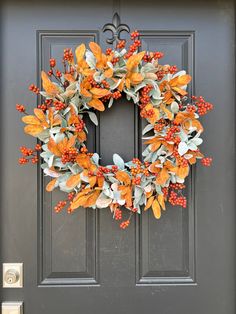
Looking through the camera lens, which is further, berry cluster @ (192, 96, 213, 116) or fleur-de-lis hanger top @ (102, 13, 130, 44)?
fleur-de-lis hanger top @ (102, 13, 130, 44)

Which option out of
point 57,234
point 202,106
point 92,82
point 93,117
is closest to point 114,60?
point 92,82

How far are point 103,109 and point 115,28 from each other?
0.36 m

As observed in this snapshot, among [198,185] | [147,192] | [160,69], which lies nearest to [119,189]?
[147,192]

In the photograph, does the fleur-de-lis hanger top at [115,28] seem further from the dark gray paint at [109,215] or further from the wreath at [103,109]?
the wreath at [103,109]

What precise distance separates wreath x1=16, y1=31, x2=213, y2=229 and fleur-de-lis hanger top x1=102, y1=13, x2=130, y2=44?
0.15 meters

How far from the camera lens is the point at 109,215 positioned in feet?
3.92

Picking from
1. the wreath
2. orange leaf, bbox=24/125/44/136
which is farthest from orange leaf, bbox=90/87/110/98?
orange leaf, bbox=24/125/44/136

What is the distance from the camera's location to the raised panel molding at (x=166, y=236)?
1200 millimetres

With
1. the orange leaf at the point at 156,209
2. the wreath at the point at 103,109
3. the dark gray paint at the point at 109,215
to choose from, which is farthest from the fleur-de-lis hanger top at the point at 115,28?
the orange leaf at the point at 156,209

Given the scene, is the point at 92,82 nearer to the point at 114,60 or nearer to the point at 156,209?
the point at 114,60

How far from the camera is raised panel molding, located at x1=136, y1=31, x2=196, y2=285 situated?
1200 mm

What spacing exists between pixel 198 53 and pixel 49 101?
2.00 feet

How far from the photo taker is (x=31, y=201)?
3.91 ft

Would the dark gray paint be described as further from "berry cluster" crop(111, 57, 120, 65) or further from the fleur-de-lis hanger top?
"berry cluster" crop(111, 57, 120, 65)
